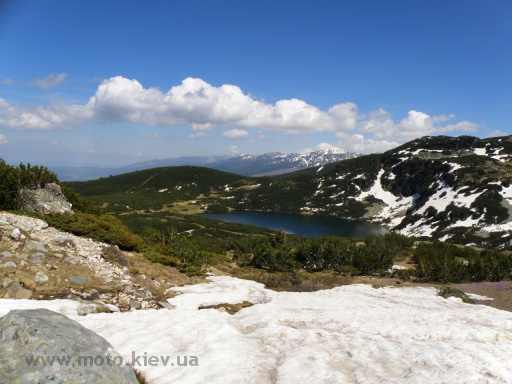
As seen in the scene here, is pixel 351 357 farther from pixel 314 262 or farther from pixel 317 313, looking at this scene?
pixel 314 262

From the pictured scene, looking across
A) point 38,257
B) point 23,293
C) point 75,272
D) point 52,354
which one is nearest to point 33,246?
point 38,257

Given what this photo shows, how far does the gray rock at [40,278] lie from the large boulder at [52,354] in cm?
947

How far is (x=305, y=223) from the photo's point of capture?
145750mm

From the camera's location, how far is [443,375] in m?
8.24

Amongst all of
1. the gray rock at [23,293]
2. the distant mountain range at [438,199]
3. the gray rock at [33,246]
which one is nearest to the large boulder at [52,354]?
the gray rock at [23,293]

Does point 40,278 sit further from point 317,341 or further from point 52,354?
point 317,341

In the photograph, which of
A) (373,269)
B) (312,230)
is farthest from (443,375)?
(312,230)

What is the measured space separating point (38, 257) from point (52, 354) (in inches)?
518

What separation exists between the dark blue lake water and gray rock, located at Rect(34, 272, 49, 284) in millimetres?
106530

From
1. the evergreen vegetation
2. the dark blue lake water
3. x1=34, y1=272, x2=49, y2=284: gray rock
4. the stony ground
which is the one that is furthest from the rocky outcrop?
the dark blue lake water

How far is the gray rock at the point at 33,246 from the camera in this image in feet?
57.2

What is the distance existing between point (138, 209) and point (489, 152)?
638ft

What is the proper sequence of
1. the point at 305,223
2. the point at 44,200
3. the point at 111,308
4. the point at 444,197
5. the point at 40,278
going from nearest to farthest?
the point at 111,308 < the point at 40,278 < the point at 44,200 < the point at 444,197 < the point at 305,223

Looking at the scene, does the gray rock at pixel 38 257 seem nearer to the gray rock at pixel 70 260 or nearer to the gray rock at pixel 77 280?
the gray rock at pixel 70 260
